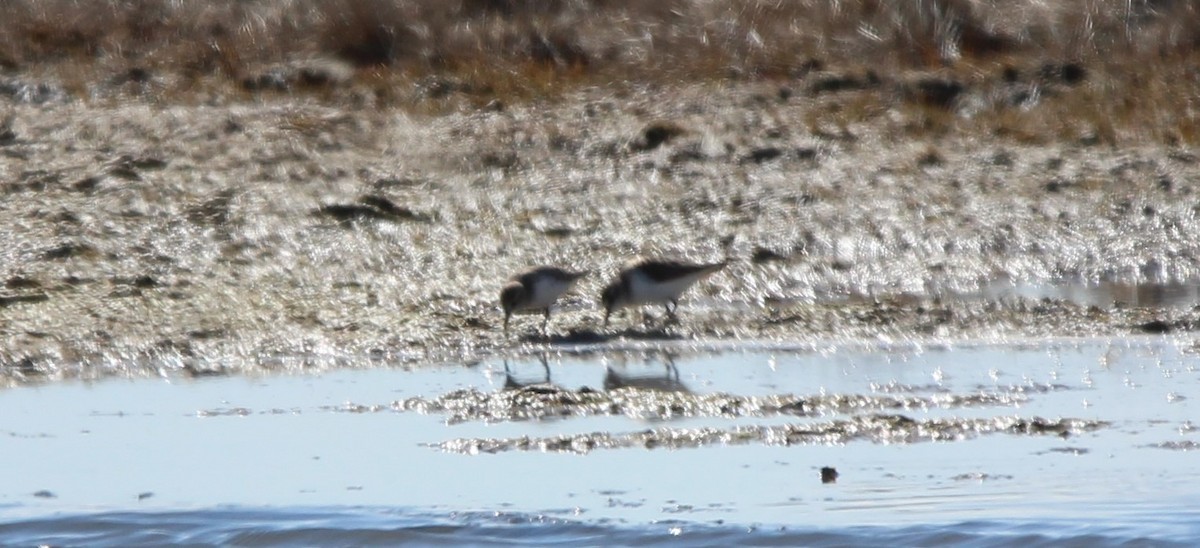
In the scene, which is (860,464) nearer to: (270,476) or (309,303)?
(270,476)

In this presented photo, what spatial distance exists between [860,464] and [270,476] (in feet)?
6.28

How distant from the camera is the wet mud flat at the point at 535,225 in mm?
10359

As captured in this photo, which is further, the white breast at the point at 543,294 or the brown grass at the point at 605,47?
the brown grass at the point at 605,47

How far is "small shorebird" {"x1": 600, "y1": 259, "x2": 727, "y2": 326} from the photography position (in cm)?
1045

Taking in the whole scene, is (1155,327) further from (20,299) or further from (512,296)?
(20,299)

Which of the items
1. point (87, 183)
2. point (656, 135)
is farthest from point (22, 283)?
point (656, 135)

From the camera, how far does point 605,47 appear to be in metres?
15.6

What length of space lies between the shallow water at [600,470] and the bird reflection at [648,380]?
4 cm

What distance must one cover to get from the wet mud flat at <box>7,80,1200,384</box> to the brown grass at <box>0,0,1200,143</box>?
430 millimetres

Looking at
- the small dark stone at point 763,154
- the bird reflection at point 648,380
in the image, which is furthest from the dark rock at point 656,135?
the bird reflection at point 648,380

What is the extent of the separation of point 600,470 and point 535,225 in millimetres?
5730

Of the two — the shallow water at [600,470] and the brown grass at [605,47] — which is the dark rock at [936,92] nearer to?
the brown grass at [605,47]

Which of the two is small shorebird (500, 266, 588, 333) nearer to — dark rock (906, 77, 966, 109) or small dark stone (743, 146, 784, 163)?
small dark stone (743, 146, 784, 163)

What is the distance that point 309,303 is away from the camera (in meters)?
11.0
